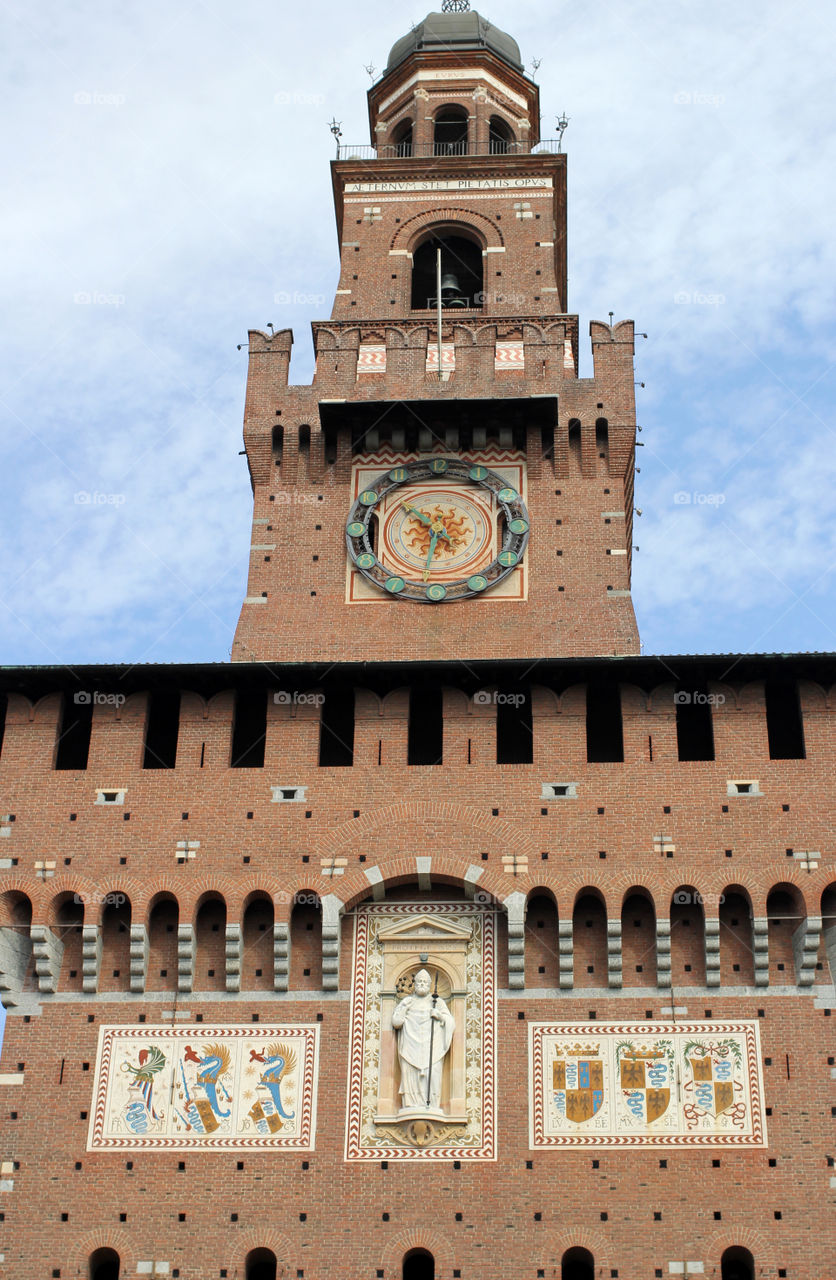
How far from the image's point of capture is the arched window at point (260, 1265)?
22.8 m

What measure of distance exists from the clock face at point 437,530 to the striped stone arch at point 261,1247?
32.2 ft

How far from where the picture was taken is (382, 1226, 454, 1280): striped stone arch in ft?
73.7

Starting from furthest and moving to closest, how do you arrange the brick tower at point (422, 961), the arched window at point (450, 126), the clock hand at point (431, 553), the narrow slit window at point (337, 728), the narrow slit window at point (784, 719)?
the arched window at point (450, 126) < the clock hand at point (431, 553) < the narrow slit window at point (337, 728) < the narrow slit window at point (784, 719) < the brick tower at point (422, 961)

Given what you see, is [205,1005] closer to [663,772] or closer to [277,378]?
[663,772]

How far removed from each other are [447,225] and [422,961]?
51.0ft

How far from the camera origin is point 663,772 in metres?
25.2

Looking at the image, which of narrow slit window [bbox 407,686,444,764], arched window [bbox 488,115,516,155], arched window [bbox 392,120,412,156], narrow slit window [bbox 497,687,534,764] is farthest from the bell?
narrow slit window [bbox 497,687,534,764]

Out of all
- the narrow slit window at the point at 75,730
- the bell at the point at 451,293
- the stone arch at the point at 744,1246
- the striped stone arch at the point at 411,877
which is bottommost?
the stone arch at the point at 744,1246

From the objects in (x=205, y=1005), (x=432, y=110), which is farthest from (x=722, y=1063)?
(x=432, y=110)

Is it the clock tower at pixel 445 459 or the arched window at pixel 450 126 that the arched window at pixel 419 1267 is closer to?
the clock tower at pixel 445 459

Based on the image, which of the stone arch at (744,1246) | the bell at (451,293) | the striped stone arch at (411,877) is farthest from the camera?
the bell at (451,293)

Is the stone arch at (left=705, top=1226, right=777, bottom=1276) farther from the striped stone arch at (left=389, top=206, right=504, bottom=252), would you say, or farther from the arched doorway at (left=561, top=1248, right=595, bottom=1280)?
the striped stone arch at (left=389, top=206, right=504, bottom=252)

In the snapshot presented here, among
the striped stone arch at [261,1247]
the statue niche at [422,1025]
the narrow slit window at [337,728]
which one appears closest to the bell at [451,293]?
the narrow slit window at [337,728]

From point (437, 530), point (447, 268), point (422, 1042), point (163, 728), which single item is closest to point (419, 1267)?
point (422, 1042)
